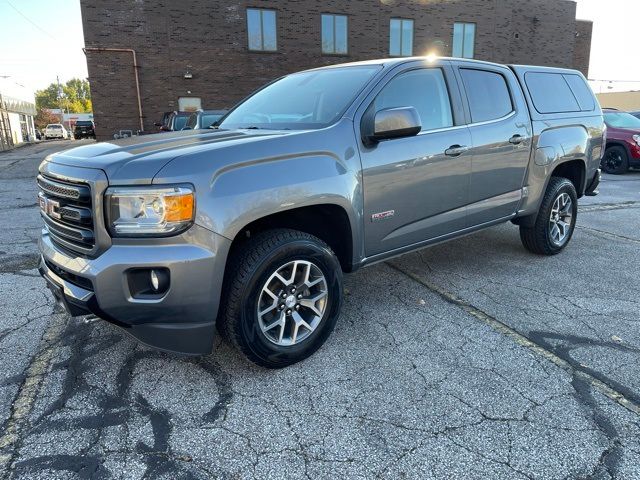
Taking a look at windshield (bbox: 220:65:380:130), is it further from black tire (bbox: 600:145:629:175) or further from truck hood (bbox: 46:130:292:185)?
black tire (bbox: 600:145:629:175)

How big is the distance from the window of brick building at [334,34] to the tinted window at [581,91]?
18.4m

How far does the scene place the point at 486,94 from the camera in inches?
172

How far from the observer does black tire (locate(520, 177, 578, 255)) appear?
508cm

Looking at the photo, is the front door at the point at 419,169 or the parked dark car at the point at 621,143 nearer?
the front door at the point at 419,169

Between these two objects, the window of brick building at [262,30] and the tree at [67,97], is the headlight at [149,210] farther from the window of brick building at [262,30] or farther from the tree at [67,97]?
the tree at [67,97]

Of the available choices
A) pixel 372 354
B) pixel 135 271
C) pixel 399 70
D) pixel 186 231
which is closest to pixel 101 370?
pixel 135 271

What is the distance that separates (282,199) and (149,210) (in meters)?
0.75

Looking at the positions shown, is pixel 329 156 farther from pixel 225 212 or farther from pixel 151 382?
pixel 151 382

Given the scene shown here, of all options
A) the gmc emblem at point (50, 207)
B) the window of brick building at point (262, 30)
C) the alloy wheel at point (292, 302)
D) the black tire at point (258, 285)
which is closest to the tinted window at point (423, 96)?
the black tire at point (258, 285)

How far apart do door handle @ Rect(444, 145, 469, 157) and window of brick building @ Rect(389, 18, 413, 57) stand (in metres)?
21.1

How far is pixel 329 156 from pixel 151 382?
5.81 feet

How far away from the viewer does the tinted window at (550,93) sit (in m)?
4.92

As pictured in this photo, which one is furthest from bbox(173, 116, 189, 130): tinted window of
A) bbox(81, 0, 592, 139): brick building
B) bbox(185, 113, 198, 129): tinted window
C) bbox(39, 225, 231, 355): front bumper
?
bbox(39, 225, 231, 355): front bumper

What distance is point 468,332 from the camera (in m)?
3.54
